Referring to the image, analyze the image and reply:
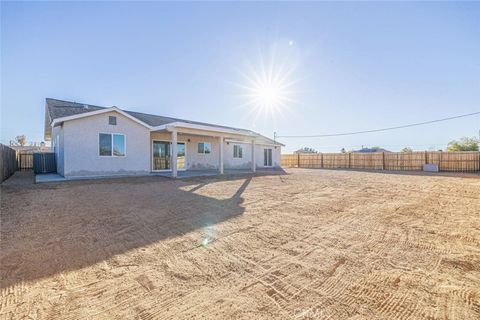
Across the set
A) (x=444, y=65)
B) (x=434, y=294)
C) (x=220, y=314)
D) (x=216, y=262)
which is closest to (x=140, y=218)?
(x=216, y=262)

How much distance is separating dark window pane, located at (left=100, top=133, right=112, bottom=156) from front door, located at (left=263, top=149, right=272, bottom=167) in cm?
1453

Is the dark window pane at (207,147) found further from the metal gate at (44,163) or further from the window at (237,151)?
the metal gate at (44,163)

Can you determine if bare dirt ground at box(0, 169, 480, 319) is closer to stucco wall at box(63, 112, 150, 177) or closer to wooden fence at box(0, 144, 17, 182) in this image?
stucco wall at box(63, 112, 150, 177)

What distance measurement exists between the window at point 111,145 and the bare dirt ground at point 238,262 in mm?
5891

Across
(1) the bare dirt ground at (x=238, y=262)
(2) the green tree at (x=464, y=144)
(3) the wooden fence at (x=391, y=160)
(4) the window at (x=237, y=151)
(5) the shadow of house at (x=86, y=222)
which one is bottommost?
(1) the bare dirt ground at (x=238, y=262)

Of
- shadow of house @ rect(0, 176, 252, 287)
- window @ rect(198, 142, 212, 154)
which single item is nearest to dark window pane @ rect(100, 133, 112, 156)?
shadow of house @ rect(0, 176, 252, 287)

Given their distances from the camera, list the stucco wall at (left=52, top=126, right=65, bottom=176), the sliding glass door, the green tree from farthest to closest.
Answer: the green tree → the sliding glass door → the stucco wall at (left=52, top=126, right=65, bottom=176)

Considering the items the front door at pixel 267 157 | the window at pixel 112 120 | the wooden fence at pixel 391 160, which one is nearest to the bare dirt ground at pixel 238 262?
the window at pixel 112 120

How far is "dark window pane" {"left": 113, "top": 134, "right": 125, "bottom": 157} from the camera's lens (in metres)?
11.2

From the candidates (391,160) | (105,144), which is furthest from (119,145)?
(391,160)

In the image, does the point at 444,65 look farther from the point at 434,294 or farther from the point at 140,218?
the point at 140,218

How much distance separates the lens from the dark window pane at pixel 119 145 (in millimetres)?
11250

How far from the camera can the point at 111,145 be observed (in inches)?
438

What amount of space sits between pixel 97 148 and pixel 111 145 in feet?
2.09
